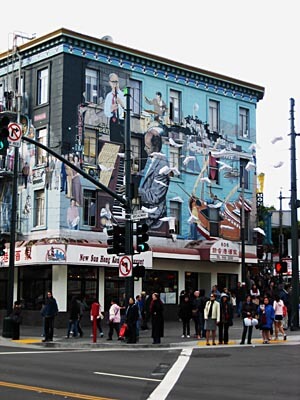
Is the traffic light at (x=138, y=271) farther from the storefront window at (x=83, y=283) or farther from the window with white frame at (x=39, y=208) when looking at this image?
the window with white frame at (x=39, y=208)

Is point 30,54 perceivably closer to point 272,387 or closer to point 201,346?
point 201,346

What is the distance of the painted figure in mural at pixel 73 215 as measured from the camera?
34.5 metres

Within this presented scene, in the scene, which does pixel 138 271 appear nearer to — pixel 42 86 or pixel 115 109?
pixel 115 109

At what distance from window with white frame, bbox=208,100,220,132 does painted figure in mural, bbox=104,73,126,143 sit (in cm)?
650

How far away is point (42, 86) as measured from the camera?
119 feet

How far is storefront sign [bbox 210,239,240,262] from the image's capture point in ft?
125

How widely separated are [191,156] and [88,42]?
28.5ft

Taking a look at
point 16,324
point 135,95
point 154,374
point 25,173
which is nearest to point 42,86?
point 25,173

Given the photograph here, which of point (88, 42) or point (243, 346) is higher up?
point (88, 42)

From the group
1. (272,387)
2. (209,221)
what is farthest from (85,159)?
(272,387)

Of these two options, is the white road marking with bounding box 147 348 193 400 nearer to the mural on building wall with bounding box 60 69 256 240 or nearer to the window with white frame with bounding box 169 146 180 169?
the mural on building wall with bounding box 60 69 256 240

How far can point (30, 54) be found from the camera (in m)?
36.8

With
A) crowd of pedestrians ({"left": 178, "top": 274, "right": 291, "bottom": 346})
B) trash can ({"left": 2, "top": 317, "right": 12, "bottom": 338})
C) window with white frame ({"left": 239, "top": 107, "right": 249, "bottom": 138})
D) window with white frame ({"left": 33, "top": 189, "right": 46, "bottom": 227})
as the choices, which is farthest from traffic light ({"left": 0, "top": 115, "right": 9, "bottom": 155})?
window with white frame ({"left": 239, "top": 107, "right": 249, "bottom": 138})

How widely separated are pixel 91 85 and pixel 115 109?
5.89ft
